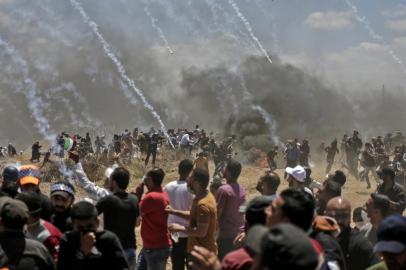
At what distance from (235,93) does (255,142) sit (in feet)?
58.5

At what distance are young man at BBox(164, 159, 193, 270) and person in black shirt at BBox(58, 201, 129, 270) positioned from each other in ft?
7.11

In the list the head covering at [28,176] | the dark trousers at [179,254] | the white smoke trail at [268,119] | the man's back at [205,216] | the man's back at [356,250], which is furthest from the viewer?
the white smoke trail at [268,119]

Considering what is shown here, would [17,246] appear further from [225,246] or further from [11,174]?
[225,246]

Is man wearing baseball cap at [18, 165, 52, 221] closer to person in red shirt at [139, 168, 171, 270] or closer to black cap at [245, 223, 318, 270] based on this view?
person in red shirt at [139, 168, 171, 270]

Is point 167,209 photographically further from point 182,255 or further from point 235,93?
point 235,93

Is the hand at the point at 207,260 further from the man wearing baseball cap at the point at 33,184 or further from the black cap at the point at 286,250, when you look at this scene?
the man wearing baseball cap at the point at 33,184

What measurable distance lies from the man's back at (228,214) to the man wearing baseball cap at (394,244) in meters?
2.89

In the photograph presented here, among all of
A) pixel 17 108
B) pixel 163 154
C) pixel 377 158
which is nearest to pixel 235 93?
pixel 163 154

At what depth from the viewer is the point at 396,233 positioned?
3.30 metres

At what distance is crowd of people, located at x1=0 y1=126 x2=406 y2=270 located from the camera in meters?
3.03

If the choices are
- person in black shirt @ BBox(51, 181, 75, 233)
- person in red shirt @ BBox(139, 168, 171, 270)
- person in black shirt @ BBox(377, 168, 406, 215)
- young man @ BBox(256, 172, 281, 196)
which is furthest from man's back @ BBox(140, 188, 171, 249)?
person in black shirt @ BBox(377, 168, 406, 215)

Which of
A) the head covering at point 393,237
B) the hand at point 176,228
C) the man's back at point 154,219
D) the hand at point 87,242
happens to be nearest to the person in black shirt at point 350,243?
the head covering at point 393,237

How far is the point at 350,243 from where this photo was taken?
15.2ft

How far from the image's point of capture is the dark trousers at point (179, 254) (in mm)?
6117
